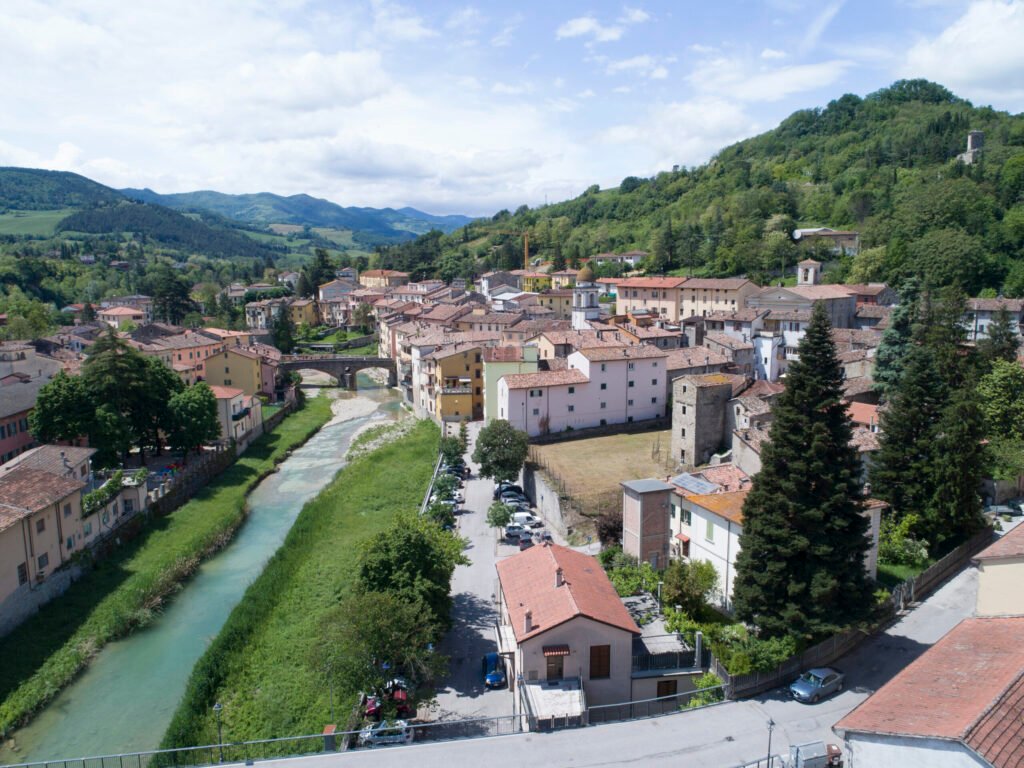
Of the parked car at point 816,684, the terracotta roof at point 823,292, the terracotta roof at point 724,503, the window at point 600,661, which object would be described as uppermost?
the terracotta roof at point 823,292

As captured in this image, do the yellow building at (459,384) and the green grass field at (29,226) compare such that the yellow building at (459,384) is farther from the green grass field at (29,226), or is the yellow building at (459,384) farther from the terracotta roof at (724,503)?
the green grass field at (29,226)

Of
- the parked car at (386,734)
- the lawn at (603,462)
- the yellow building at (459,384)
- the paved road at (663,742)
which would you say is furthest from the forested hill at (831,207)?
the parked car at (386,734)

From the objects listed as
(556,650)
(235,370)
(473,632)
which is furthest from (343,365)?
(556,650)

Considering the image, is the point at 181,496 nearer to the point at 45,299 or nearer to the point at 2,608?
the point at 2,608

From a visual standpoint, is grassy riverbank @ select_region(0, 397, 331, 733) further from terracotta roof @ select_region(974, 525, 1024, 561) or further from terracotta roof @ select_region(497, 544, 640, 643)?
terracotta roof @ select_region(974, 525, 1024, 561)

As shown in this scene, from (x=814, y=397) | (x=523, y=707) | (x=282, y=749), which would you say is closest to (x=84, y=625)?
(x=282, y=749)

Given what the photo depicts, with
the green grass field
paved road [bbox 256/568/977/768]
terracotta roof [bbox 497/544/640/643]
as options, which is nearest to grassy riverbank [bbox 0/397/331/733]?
paved road [bbox 256/568/977/768]

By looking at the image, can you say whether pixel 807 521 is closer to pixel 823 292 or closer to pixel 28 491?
pixel 28 491
